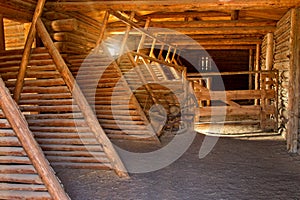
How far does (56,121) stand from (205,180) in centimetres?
294

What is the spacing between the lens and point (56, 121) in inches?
207

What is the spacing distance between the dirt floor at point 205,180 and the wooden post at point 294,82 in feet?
1.93

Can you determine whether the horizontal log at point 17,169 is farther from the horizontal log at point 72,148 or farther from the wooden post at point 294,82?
the wooden post at point 294,82

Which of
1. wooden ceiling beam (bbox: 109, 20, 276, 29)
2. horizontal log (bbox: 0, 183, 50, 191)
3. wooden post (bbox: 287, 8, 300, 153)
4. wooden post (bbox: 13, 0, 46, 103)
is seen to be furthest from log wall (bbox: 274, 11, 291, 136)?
horizontal log (bbox: 0, 183, 50, 191)

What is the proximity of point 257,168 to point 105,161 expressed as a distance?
294 cm

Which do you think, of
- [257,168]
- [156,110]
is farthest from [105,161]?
[156,110]

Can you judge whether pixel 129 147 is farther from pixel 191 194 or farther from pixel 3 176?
pixel 3 176

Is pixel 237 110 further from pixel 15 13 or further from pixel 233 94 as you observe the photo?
pixel 15 13

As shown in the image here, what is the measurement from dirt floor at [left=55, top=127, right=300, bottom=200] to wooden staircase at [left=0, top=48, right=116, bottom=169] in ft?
0.87

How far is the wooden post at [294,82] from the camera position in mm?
6578

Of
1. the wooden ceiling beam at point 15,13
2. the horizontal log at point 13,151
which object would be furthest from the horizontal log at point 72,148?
the wooden ceiling beam at point 15,13

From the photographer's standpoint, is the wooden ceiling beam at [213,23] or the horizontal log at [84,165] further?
the wooden ceiling beam at [213,23]

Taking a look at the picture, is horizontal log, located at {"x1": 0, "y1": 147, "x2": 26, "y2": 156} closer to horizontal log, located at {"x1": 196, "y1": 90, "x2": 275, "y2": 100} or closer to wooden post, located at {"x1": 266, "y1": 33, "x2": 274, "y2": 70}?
horizontal log, located at {"x1": 196, "y1": 90, "x2": 275, "y2": 100}

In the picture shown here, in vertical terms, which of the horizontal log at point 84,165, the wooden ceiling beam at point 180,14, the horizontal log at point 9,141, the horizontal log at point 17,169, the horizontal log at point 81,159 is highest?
the wooden ceiling beam at point 180,14
